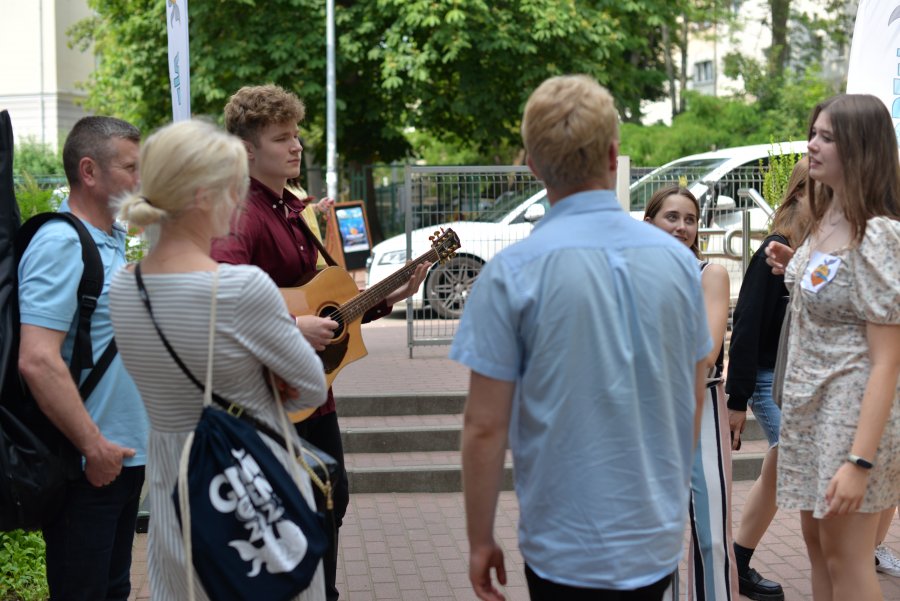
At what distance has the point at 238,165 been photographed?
2516 millimetres

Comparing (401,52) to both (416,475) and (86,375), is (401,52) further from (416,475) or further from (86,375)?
(86,375)

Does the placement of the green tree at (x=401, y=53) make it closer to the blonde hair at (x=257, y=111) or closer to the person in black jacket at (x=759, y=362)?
the person in black jacket at (x=759, y=362)

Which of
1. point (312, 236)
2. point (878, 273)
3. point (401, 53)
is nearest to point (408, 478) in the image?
point (312, 236)

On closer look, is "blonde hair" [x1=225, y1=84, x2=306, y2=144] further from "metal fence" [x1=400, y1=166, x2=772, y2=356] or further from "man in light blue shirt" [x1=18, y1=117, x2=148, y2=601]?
"metal fence" [x1=400, y1=166, x2=772, y2=356]

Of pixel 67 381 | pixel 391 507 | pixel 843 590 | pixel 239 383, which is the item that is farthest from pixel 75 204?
pixel 391 507

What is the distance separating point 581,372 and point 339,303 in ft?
6.43

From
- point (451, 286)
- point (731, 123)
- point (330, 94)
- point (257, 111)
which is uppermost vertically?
point (330, 94)

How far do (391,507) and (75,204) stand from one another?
3674mm

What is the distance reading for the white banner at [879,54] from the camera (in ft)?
20.3

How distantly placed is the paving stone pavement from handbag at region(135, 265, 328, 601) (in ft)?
8.88

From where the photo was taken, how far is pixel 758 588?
4.99m

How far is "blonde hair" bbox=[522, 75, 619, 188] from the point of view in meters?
2.32

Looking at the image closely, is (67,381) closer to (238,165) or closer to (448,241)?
(238,165)

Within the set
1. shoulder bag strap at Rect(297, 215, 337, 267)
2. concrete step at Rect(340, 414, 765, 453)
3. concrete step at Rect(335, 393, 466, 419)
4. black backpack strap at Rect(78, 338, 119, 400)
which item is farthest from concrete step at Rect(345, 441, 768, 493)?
black backpack strap at Rect(78, 338, 119, 400)
